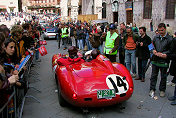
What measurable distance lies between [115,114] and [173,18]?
17.5 meters

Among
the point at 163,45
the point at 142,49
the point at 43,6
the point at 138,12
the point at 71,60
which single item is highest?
the point at 43,6

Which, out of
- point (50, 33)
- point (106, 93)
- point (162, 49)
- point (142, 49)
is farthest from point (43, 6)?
point (106, 93)

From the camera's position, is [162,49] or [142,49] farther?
[142,49]

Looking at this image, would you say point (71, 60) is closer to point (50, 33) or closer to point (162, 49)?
point (162, 49)

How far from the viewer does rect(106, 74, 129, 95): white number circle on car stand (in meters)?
3.96

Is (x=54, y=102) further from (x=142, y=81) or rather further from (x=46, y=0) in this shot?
(x=46, y=0)

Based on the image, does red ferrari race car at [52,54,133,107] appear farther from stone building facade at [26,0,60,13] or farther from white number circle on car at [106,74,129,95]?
stone building facade at [26,0,60,13]

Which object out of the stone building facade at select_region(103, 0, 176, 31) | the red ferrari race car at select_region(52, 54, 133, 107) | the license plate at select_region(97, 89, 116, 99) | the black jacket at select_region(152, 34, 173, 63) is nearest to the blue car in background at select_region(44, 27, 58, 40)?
the stone building facade at select_region(103, 0, 176, 31)

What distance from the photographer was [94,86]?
12.8ft

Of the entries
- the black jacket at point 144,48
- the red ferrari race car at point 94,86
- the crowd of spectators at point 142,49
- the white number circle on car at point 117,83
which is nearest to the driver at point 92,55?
the red ferrari race car at point 94,86

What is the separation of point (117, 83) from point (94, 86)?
51 centimetres

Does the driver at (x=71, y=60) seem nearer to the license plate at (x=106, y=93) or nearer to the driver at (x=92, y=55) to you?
the driver at (x=92, y=55)

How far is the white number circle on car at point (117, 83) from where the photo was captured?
13.0 feet

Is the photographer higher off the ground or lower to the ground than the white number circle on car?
higher
